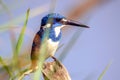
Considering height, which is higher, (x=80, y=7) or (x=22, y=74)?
(x=80, y=7)

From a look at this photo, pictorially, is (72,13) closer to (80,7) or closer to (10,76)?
(80,7)

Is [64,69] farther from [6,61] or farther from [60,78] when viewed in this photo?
[6,61]

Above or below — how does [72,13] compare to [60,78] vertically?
above

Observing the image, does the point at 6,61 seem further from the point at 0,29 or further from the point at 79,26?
the point at 79,26

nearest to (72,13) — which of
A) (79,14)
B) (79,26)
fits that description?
(79,14)

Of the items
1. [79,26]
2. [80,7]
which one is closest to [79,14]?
[80,7]

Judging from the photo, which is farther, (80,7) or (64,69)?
(64,69)

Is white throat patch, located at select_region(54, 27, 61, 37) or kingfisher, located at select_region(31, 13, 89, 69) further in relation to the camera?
white throat patch, located at select_region(54, 27, 61, 37)

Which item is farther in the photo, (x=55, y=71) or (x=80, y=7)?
(x=55, y=71)

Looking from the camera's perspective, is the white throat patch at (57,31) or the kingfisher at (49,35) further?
the white throat patch at (57,31)
